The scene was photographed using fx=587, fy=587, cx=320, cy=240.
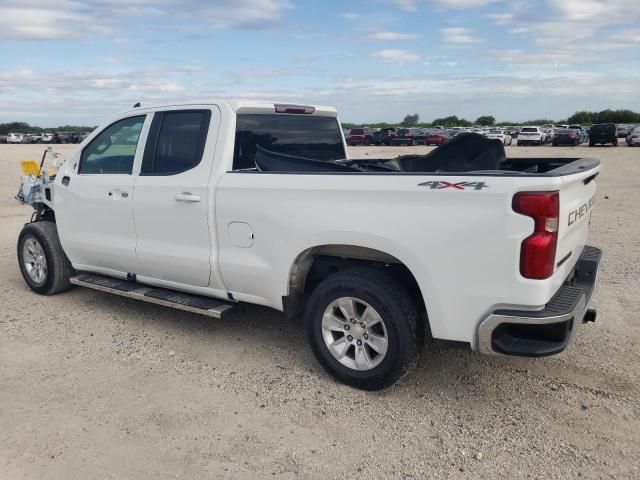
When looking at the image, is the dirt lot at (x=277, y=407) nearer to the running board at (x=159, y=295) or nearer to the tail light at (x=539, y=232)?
the running board at (x=159, y=295)

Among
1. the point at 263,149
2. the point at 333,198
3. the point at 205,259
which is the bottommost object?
the point at 205,259

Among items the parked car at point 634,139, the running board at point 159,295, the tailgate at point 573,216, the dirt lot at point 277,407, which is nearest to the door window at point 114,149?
the running board at point 159,295

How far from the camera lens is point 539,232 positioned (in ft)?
10.4

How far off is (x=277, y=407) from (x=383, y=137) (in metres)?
46.6

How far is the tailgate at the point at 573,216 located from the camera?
3.34 metres

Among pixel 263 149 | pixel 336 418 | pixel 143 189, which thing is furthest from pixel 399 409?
pixel 143 189

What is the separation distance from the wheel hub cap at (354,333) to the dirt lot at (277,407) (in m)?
0.23

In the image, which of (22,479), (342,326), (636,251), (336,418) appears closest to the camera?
(22,479)

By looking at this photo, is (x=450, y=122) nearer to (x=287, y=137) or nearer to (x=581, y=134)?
(x=581, y=134)

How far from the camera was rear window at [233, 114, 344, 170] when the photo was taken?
4.68 metres

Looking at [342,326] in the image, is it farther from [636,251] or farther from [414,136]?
[414,136]

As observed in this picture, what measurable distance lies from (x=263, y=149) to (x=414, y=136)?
4574cm

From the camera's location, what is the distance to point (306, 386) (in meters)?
4.11

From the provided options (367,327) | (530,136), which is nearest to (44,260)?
(367,327)
